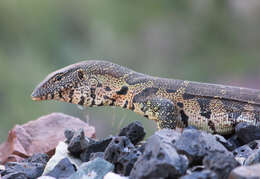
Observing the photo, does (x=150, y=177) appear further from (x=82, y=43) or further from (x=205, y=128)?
(x=82, y=43)

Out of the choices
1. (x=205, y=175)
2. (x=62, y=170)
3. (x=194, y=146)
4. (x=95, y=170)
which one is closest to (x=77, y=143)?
(x=62, y=170)

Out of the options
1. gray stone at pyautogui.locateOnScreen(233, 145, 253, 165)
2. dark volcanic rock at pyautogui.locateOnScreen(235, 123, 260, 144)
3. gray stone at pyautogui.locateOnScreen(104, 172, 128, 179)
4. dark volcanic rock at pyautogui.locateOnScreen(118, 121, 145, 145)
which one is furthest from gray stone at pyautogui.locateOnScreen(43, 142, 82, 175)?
dark volcanic rock at pyautogui.locateOnScreen(235, 123, 260, 144)

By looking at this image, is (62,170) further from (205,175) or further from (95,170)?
(205,175)

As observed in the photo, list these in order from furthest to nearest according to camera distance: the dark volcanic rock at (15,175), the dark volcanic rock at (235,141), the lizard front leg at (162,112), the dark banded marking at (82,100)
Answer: the dark banded marking at (82,100) → the lizard front leg at (162,112) → the dark volcanic rock at (235,141) → the dark volcanic rock at (15,175)

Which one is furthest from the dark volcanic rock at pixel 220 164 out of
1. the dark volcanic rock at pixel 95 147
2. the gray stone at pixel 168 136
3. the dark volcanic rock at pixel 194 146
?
the dark volcanic rock at pixel 95 147

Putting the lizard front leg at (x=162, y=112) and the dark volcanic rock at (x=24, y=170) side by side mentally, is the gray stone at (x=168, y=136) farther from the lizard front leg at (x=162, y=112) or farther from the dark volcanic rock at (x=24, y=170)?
the lizard front leg at (x=162, y=112)

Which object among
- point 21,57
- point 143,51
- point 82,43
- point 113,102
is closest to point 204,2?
point 143,51
